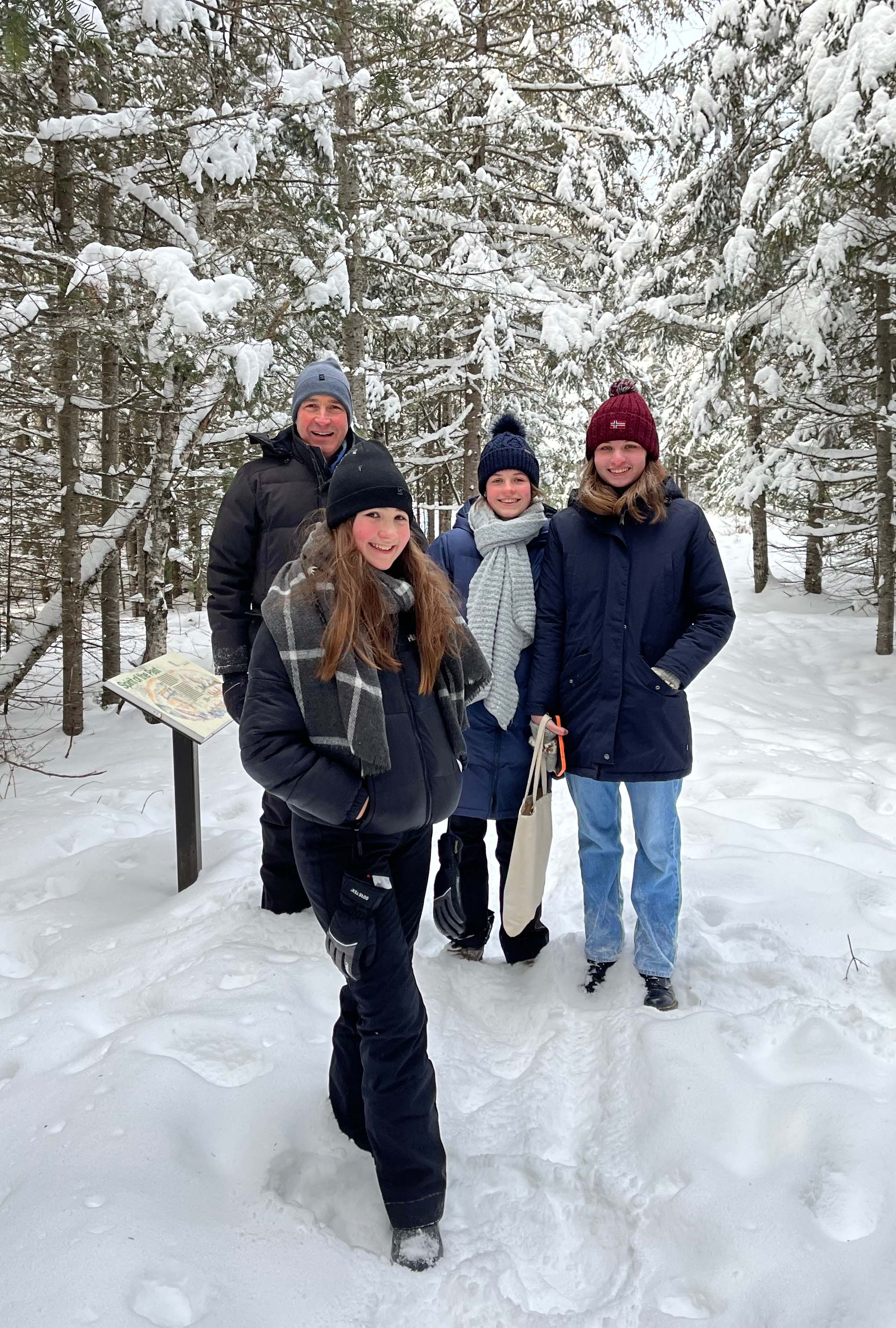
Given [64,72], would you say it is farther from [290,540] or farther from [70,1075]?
[70,1075]

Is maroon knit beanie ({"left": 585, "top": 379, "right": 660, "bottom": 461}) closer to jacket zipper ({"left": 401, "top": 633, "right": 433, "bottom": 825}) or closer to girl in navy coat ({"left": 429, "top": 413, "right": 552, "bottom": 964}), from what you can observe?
girl in navy coat ({"left": 429, "top": 413, "right": 552, "bottom": 964})

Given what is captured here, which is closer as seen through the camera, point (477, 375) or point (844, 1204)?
point (844, 1204)

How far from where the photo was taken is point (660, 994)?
130 inches

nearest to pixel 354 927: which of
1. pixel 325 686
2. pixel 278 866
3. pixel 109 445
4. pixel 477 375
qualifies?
pixel 325 686

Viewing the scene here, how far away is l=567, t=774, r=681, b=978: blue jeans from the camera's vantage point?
3.29 metres

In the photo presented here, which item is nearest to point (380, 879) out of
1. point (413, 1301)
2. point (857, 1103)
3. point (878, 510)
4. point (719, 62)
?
point (413, 1301)

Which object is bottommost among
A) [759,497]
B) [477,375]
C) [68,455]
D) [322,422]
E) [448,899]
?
[448,899]

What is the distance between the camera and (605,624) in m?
3.22

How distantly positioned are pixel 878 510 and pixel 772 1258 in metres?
9.70

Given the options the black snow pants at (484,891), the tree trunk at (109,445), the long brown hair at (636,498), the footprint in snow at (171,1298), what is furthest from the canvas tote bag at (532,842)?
the tree trunk at (109,445)

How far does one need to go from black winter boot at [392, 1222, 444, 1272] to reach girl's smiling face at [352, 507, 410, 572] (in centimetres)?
191

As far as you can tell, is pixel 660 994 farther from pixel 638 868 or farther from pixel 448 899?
pixel 448 899

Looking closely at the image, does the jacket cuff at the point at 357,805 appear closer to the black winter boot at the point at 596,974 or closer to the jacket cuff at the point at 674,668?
the jacket cuff at the point at 674,668

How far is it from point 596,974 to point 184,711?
2401 millimetres
